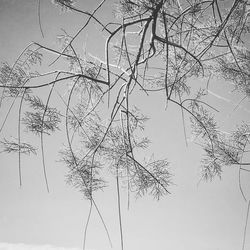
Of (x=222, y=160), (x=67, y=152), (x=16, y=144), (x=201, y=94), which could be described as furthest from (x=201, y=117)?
(x=16, y=144)

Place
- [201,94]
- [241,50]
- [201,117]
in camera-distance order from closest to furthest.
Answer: [201,94] < [201,117] < [241,50]

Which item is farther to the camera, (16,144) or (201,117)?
(201,117)

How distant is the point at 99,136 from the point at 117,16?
40 cm

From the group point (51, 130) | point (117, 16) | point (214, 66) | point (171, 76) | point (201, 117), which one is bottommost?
point (51, 130)

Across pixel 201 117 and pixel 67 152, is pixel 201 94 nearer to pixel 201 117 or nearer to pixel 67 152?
pixel 201 117

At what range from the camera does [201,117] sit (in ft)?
3.78

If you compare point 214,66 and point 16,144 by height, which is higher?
point 214,66

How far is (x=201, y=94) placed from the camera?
1.02 metres

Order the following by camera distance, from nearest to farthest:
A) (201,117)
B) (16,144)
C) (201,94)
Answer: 1. (16,144)
2. (201,94)
3. (201,117)

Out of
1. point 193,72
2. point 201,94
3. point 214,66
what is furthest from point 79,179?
point 214,66

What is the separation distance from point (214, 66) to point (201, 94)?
0.61 meters

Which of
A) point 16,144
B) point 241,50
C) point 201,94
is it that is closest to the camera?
point 16,144

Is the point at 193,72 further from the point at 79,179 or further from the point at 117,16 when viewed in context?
the point at 79,179

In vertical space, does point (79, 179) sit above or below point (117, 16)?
below
